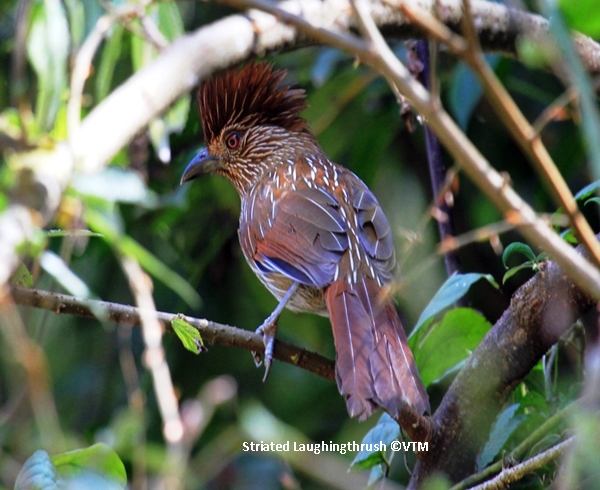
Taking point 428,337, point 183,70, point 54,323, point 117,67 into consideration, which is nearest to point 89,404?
point 54,323

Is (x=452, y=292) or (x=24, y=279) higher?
(x=24, y=279)

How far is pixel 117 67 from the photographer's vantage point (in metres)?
5.10

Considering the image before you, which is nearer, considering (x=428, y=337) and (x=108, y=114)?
(x=108, y=114)

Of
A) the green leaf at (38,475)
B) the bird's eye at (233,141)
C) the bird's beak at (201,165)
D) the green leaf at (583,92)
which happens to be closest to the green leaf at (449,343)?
the green leaf at (38,475)

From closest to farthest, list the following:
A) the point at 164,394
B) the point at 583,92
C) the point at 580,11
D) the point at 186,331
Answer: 1. the point at 583,92
2. the point at 580,11
3. the point at 164,394
4. the point at 186,331

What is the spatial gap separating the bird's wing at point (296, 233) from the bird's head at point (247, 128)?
0.75 metres

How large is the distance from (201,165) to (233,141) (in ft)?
0.85

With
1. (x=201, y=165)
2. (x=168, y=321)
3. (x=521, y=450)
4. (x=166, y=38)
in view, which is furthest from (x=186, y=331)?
(x=201, y=165)

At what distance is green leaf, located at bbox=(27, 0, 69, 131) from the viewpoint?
2.59 m

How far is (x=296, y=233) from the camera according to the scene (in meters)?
3.70

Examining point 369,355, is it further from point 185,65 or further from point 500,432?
point 185,65

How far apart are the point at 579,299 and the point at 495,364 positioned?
377mm

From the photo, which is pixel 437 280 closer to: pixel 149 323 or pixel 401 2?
pixel 149 323

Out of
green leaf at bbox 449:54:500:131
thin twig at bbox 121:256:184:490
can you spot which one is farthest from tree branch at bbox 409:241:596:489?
green leaf at bbox 449:54:500:131
